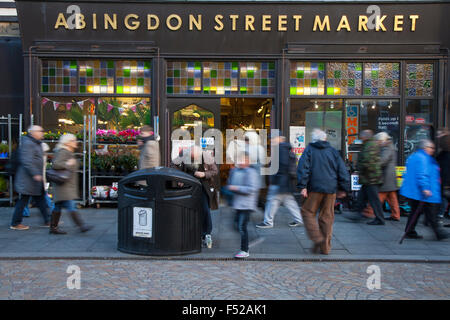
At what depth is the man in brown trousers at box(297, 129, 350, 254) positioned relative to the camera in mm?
6391

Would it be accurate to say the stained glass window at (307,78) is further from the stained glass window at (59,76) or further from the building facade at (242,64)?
the stained glass window at (59,76)

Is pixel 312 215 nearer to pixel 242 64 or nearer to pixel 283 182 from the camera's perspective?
pixel 283 182

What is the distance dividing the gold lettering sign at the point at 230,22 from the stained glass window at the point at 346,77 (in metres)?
0.85

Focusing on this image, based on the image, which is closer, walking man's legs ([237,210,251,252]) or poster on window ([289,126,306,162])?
walking man's legs ([237,210,251,252])

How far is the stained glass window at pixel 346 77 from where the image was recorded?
1081 centimetres

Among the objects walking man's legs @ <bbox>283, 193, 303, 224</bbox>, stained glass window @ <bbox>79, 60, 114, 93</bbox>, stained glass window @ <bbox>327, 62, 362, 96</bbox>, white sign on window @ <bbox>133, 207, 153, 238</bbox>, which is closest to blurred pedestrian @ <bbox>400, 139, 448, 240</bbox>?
walking man's legs @ <bbox>283, 193, 303, 224</bbox>

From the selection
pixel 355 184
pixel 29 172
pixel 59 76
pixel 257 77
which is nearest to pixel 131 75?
pixel 59 76

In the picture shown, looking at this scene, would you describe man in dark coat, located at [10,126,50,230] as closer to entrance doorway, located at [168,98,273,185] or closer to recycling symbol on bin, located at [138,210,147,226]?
recycling symbol on bin, located at [138,210,147,226]

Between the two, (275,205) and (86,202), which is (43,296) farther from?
(86,202)

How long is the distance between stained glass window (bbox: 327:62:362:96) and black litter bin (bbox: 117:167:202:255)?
579cm

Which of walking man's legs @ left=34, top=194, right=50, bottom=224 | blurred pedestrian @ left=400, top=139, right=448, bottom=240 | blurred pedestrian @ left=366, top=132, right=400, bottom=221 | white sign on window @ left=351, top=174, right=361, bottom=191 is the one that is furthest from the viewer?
white sign on window @ left=351, top=174, right=361, bottom=191

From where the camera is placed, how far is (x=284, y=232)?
26.6 feet

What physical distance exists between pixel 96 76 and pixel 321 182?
686 cm

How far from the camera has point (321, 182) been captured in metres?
6.36
